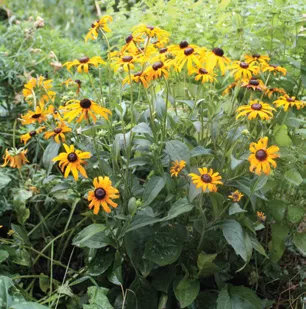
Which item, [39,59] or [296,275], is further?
[39,59]

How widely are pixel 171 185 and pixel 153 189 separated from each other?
0.05m

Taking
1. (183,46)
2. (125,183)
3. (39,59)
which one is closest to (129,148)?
(125,183)

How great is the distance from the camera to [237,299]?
4.02 ft

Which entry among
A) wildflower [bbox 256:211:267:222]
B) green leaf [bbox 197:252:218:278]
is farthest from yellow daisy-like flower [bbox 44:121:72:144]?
wildflower [bbox 256:211:267:222]

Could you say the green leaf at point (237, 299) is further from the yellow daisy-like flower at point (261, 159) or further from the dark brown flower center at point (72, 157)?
the dark brown flower center at point (72, 157)

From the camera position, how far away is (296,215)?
4.13ft

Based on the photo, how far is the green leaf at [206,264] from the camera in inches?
45.4

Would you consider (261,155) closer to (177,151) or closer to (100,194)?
(177,151)

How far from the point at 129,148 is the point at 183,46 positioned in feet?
0.92

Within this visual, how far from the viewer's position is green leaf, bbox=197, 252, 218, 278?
1.15 metres

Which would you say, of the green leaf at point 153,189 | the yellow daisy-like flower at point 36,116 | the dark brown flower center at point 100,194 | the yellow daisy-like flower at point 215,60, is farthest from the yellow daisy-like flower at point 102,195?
the yellow daisy-like flower at point 215,60

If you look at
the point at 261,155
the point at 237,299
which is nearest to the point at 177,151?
the point at 261,155

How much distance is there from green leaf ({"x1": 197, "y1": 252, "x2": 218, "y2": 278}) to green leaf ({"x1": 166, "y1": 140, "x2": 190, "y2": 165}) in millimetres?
229

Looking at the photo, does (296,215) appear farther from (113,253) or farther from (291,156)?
(113,253)
